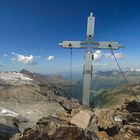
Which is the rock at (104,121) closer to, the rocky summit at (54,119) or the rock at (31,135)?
the rocky summit at (54,119)

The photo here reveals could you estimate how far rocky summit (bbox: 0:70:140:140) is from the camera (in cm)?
887

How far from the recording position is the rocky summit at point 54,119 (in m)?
8.87

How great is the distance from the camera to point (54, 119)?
12.0m

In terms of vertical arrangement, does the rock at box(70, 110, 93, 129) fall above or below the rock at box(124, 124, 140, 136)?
above

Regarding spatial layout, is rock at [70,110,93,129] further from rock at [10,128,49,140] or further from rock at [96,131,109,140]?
rock at [10,128,49,140]

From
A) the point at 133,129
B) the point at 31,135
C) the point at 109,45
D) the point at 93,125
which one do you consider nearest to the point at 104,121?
the point at 93,125

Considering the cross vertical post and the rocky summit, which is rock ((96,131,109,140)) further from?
the cross vertical post

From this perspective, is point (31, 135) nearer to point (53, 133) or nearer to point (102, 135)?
point (53, 133)

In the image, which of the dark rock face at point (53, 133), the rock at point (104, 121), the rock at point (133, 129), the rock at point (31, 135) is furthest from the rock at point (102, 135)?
the rock at point (31, 135)

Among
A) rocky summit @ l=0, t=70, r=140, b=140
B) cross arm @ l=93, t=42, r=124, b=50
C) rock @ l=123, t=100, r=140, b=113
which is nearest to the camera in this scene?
rocky summit @ l=0, t=70, r=140, b=140

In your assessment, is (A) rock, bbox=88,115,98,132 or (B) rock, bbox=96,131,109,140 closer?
(B) rock, bbox=96,131,109,140

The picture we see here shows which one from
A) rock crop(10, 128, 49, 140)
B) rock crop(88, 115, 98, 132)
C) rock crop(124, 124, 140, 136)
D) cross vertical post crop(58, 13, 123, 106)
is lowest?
rock crop(124, 124, 140, 136)

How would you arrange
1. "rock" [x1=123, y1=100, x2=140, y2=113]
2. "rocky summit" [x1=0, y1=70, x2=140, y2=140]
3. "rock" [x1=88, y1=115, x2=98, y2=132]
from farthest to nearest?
"rock" [x1=123, y1=100, x2=140, y2=113]
"rock" [x1=88, y1=115, x2=98, y2=132]
"rocky summit" [x1=0, y1=70, x2=140, y2=140]

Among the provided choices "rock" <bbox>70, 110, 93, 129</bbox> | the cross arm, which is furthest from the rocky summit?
the cross arm
